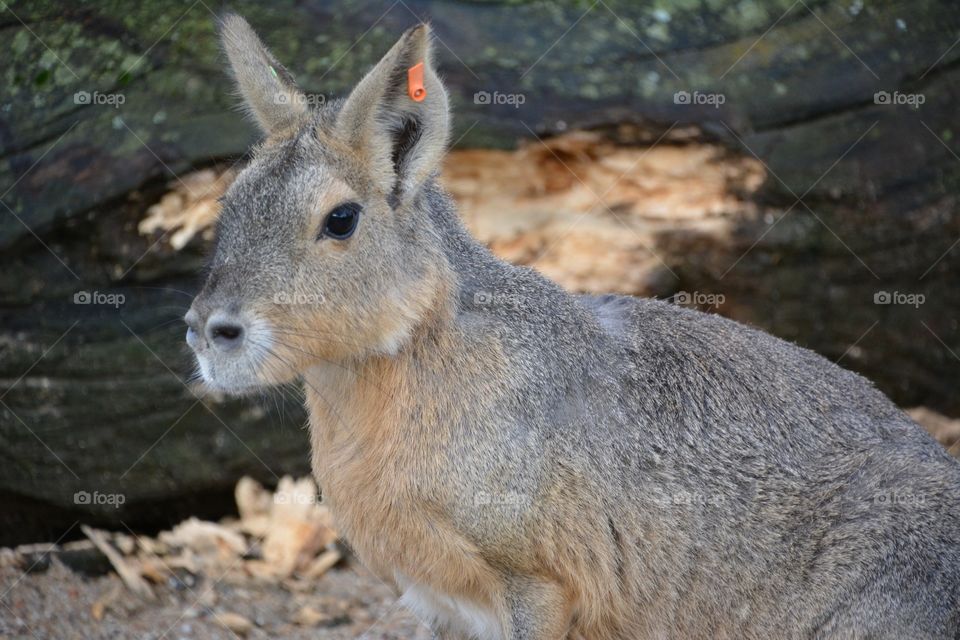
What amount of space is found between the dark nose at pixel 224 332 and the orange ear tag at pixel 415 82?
4.18 ft

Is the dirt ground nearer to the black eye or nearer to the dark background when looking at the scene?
the dark background

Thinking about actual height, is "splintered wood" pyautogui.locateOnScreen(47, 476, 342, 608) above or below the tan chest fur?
below

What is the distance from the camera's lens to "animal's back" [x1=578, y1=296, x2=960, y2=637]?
5477 millimetres

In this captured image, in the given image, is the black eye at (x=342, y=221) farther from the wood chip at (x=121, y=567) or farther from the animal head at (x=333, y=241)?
the wood chip at (x=121, y=567)

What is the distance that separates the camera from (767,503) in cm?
575

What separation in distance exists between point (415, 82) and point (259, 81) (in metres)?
1.07

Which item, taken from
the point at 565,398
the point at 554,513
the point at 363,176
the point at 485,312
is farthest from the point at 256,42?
the point at 554,513

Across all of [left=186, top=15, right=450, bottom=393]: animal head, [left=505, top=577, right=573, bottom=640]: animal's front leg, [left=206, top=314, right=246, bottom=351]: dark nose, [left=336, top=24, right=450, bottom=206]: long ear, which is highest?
[left=336, top=24, right=450, bottom=206]: long ear

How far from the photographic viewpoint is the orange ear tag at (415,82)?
200 inches

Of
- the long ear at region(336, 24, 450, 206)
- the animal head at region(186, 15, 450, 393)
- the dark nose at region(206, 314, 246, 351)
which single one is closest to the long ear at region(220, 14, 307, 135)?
the animal head at region(186, 15, 450, 393)

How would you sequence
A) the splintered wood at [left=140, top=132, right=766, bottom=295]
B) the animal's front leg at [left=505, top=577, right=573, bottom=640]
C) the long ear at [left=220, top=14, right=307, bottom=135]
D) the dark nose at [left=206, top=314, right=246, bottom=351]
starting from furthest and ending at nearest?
the splintered wood at [left=140, top=132, right=766, bottom=295] → the long ear at [left=220, top=14, right=307, bottom=135] → the animal's front leg at [left=505, top=577, right=573, bottom=640] → the dark nose at [left=206, top=314, right=246, bottom=351]

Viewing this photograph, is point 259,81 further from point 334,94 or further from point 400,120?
point 334,94

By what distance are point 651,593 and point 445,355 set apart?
62.6 inches

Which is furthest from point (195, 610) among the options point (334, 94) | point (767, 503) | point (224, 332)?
point (767, 503)
